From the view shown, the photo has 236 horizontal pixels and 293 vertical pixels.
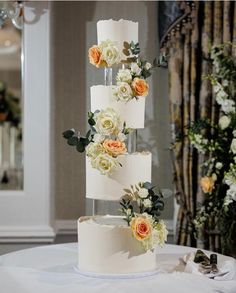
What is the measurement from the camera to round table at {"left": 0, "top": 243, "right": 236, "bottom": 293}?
170 centimetres

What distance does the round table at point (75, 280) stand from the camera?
67.0 inches

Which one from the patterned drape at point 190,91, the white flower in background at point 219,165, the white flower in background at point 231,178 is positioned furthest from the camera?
the patterned drape at point 190,91

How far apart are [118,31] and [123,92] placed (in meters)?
0.21

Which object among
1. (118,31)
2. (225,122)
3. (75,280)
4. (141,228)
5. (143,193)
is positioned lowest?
(75,280)

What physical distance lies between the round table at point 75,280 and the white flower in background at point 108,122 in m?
Result: 0.48

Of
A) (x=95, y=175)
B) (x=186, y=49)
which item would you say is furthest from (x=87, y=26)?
(x=95, y=175)

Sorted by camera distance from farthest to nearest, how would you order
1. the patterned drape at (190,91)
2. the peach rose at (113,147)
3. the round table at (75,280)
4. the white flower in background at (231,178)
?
1. the patterned drape at (190,91)
2. the white flower in background at (231,178)
3. the peach rose at (113,147)
4. the round table at (75,280)

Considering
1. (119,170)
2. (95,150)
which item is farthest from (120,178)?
(95,150)

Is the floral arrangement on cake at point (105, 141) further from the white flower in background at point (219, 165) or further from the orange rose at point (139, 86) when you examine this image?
the white flower in background at point (219, 165)

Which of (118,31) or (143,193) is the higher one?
(118,31)

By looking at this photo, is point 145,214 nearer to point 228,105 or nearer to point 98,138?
point 98,138

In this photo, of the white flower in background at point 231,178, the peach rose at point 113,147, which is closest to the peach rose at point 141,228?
the peach rose at point 113,147

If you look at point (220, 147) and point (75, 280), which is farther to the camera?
point (220, 147)

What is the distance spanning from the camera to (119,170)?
1862 mm
